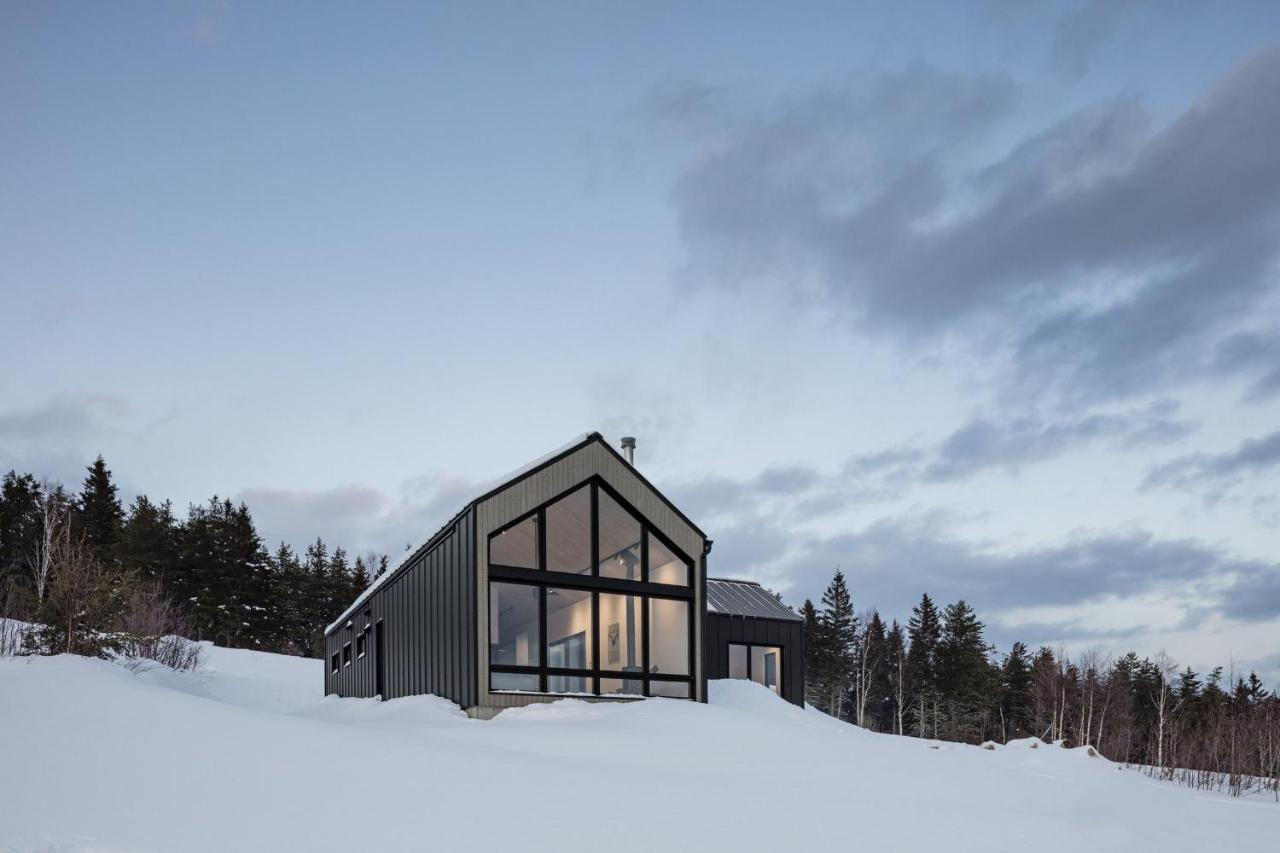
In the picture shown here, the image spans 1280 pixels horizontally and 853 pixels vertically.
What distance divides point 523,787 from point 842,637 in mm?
52847

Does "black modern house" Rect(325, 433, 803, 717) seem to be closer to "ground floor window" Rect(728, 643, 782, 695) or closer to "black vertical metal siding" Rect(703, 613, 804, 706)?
"black vertical metal siding" Rect(703, 613, 804, 706)

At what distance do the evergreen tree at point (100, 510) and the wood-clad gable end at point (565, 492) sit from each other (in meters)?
42.4

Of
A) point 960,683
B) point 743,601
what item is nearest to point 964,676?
point 960,683

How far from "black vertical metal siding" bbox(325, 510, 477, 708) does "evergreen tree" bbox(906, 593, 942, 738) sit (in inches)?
1607

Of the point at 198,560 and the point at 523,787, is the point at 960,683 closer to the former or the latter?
the point at 198,560

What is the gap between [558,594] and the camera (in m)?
15.5

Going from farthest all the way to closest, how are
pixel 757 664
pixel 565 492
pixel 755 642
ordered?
pixel 757 664 → pixel 755 642 → pixel 565 492

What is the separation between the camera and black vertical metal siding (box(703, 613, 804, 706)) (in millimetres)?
24547

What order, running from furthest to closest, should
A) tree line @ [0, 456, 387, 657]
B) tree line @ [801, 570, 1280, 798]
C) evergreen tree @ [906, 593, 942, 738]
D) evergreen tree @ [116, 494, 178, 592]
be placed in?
1. evergreen tree @ [906, 593, 942, 738]
2. tree line @ [0, 456, 387, 657]
3. evergreen tree @ [116, 494, 178, 592]
4. tree line @ [801, 570, 1280, 798]

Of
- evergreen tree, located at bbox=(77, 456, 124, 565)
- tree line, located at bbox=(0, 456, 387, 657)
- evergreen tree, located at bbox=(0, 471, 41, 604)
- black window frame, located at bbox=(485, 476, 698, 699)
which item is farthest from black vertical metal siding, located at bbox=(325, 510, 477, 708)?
evergreen tree, located at bbox=(77, 456, 124, 565)

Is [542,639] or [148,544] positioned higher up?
[148,544]

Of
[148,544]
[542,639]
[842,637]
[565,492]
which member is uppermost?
[565,492]

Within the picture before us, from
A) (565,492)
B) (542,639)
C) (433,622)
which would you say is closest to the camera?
(542,639)

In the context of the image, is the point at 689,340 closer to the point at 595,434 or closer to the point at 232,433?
the point at 595,434
